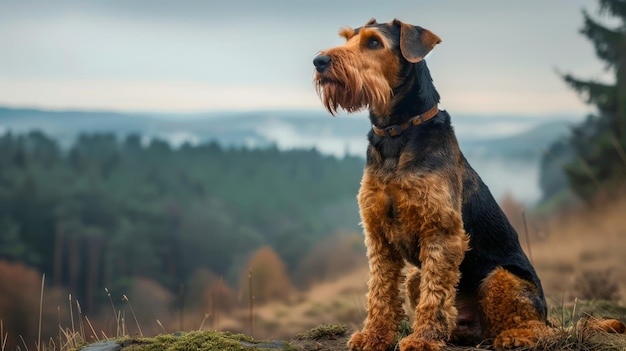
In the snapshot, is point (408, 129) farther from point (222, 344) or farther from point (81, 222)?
point (81, 222)

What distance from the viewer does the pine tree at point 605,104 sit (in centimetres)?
2069

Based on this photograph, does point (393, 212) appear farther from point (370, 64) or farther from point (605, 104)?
point (605, 104)

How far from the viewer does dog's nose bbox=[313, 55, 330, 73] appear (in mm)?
6000

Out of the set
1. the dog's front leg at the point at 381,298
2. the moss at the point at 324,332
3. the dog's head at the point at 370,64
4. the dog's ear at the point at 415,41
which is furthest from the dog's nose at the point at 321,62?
the moss at the point at 324,332

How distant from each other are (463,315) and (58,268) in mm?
35812

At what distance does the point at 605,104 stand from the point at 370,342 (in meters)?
17.4

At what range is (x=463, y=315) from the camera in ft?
22.2

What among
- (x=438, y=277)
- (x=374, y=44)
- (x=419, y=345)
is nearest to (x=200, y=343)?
(x=419, y=345)

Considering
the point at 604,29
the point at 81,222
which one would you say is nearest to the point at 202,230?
the point at 81,222

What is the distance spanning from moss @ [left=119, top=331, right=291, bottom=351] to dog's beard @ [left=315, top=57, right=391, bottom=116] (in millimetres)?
2374

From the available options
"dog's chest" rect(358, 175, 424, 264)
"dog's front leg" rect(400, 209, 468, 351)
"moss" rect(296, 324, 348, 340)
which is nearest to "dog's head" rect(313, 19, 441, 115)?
"dog's chest" rect(358, 175, 424, 264)

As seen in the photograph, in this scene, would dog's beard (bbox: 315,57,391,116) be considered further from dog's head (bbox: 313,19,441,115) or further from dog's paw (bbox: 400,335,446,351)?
dog's paw (bbox: 400,335,446,351)

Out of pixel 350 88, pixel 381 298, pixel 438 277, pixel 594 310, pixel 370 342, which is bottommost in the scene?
pixel 594 310

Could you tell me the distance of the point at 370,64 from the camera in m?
6.14
